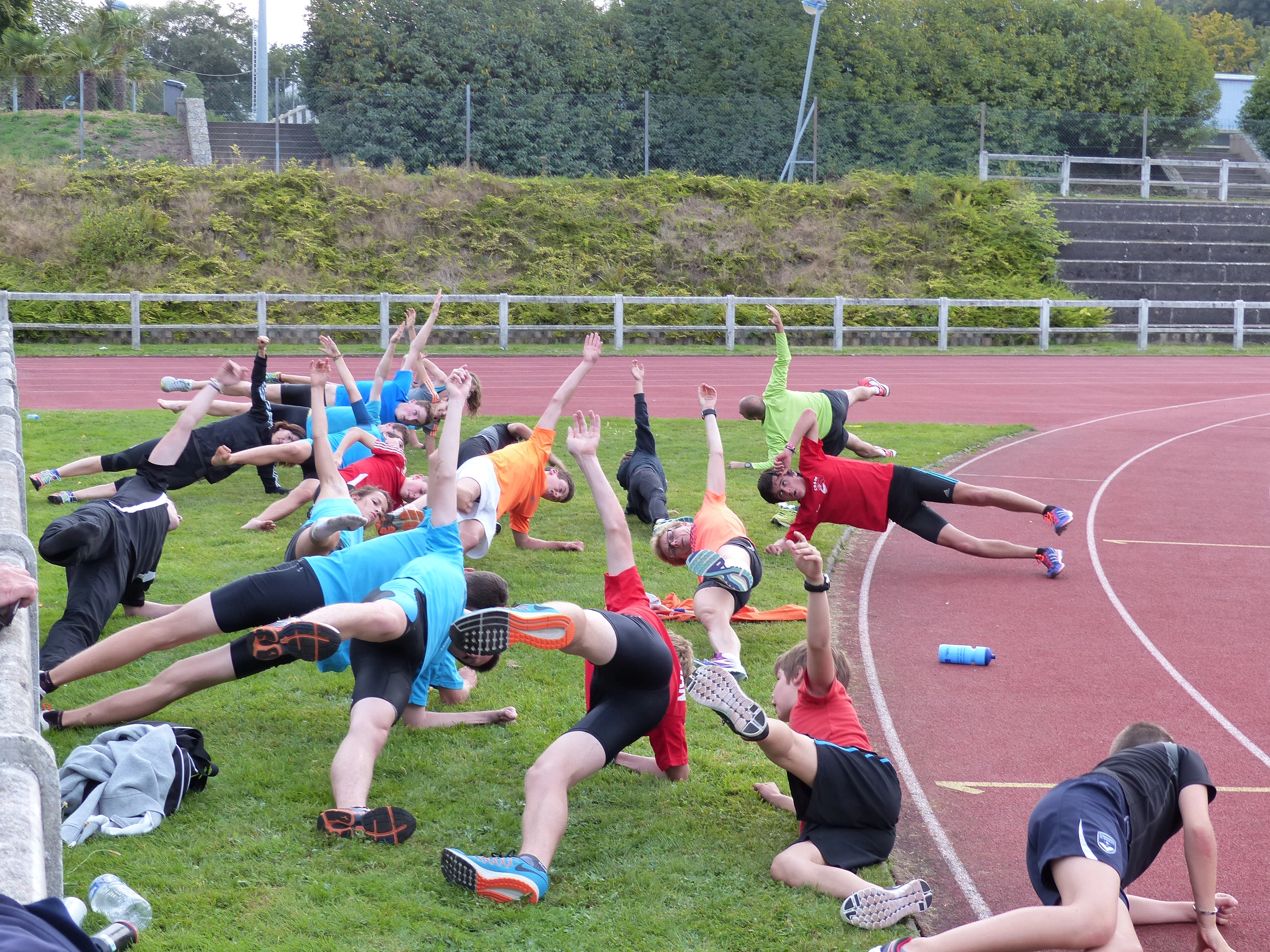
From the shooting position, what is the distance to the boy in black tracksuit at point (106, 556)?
6.55 meters

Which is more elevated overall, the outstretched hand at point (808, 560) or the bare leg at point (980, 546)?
the outstretched hand at point (808, 560)

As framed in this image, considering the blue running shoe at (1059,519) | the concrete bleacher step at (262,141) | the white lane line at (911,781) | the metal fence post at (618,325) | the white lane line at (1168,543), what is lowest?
the white lane line at (911,781)

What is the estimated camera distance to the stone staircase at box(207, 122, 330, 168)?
117ft

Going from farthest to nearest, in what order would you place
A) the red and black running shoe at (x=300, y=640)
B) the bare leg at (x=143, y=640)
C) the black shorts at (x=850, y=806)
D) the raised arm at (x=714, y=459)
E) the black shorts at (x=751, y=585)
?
the raised arm at (x=714, y=459), the black shorts at (x=751, y=585), the bare leg at (x=143, y=640), the black shorts at (x=850, y=806), the red and black running shoe at (x=300, y=640)

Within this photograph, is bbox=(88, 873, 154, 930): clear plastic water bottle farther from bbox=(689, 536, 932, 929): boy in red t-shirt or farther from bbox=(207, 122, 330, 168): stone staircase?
bbox=(207, 122, 330, 168): stone staircase

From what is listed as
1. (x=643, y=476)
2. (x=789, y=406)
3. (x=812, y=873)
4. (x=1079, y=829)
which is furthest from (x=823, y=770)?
(x=789, y=406)

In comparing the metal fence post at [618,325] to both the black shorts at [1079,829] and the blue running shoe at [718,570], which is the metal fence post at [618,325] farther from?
the black shorts at [1079,829]

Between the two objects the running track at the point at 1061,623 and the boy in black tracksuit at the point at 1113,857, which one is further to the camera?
the running track at the point at 1061,623

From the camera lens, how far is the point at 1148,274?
32281 millimetres

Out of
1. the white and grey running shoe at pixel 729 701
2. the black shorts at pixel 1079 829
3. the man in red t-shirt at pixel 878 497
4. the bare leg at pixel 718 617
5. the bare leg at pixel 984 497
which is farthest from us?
the bare leg at pixel 984 497

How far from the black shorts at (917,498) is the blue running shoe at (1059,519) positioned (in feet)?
4.02

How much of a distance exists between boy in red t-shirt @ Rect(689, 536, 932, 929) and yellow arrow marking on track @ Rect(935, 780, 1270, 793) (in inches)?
38.0

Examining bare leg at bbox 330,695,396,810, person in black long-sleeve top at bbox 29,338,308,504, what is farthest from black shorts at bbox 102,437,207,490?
bare leg at bbox 330,695,396,810

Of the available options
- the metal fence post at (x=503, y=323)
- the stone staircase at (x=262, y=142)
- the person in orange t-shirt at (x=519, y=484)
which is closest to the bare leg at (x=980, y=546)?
A: the person in orange t-shirt at (x=519, y=484)
